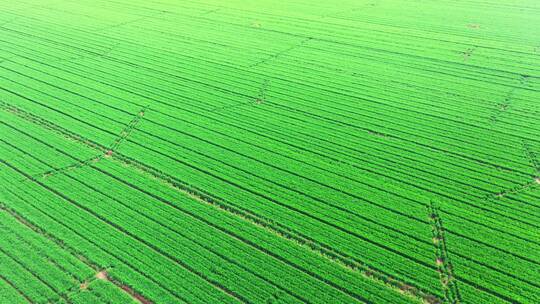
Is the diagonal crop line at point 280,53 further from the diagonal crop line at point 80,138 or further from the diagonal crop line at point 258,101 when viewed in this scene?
the diagonal crop line at point 80,138

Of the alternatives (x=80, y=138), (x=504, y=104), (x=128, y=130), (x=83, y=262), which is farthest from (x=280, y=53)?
(x=83, y=262)

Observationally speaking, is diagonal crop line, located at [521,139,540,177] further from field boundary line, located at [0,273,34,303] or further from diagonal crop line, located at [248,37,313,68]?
field boundary line, located at [0,273,34,303]

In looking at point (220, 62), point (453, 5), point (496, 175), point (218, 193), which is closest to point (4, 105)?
point (220, 62)

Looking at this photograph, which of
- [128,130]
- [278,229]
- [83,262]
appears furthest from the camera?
[128,130]

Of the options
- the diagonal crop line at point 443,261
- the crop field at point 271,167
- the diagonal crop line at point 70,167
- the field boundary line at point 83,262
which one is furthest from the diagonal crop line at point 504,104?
the diagonal crop line at point 70,167

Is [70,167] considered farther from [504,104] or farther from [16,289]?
[504,104]

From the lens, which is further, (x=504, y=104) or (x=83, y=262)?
(x=504, y=104)

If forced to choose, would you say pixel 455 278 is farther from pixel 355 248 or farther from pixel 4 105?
pixel 4 105

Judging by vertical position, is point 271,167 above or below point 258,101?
below
